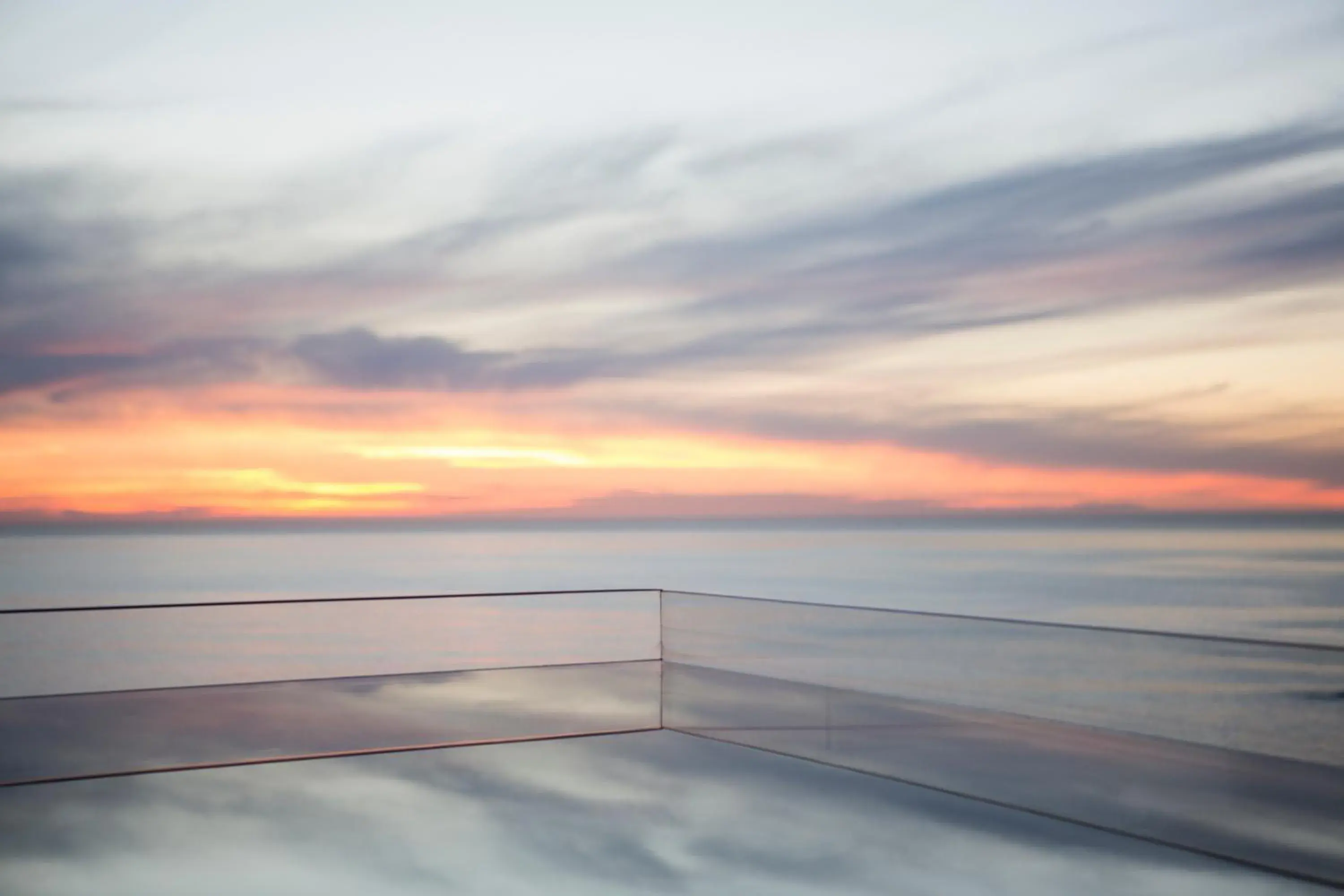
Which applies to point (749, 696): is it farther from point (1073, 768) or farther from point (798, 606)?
point (1073, 768)

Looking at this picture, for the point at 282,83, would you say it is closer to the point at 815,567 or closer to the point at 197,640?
the point at 197,640

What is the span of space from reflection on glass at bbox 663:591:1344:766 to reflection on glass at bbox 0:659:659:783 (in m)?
0.80

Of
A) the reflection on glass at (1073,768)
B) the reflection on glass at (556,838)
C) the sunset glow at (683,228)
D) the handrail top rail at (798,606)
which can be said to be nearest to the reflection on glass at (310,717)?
the reflection on glass at (556,838)

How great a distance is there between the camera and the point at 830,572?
30844 millimetres

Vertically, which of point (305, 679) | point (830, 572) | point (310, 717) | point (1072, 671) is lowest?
point (830, 572)

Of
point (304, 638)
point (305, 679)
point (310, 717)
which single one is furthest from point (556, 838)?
point (305, 679)

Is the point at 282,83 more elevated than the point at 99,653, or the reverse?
the point at 282,83

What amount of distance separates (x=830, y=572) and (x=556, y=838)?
27.1 m

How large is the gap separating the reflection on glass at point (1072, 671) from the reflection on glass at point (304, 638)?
952 mm

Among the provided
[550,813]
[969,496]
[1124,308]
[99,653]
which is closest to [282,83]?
[99,653]

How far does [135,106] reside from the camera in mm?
9633

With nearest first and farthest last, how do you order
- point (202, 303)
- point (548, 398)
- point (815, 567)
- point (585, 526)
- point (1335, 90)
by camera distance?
point (1335, 90) → point (202, 303) → point (548, 398) → point (815, 567) → point (585, 526)

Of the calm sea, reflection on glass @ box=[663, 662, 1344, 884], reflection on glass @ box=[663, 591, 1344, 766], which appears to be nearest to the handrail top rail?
reflection on glass @ box=[663, 591, 1344, 766]

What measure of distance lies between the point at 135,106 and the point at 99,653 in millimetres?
5558
